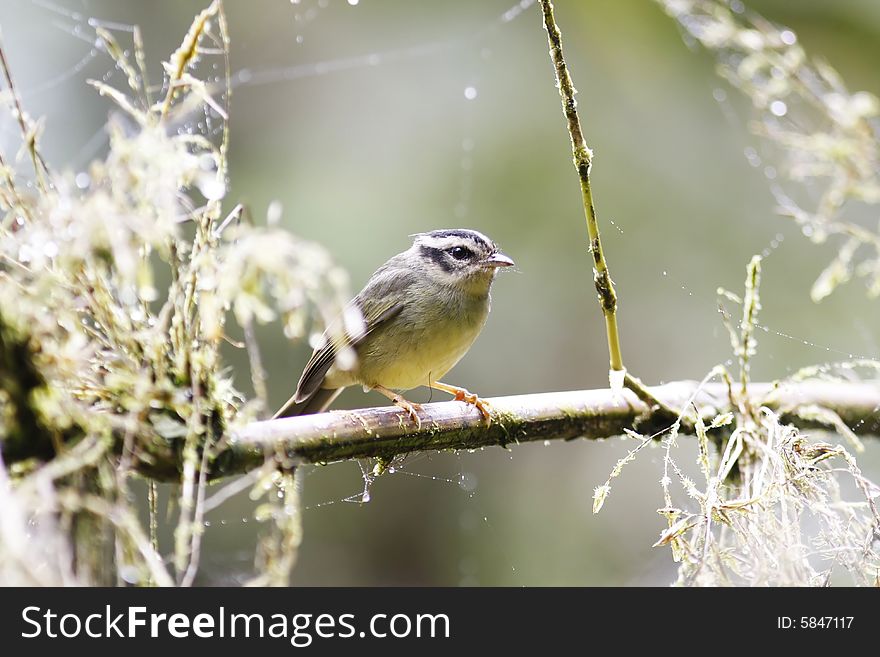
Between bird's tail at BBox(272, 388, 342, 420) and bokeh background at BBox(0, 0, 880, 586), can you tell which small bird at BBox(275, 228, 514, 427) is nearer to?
bird's tail at BBox(272, 388, 342, 420)

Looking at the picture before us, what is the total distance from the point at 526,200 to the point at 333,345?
3.69 metres

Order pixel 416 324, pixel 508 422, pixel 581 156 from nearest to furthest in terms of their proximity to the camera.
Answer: pixel 581 156 → pixel 508 422 → pixel 416 324

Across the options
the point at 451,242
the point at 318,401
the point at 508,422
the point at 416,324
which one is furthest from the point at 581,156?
the point at 318,401

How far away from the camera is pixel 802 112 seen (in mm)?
6039

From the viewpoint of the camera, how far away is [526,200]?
6.88 m

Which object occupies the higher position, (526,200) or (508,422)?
(526,200)

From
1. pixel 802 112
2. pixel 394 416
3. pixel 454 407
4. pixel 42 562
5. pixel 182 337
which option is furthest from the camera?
pixel 802 112

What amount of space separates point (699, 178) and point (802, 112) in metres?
1.20

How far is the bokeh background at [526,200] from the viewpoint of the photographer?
21.8 feet

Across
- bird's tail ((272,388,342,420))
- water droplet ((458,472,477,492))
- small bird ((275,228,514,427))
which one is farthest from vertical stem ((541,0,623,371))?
water droplet ((458,472,477,492))

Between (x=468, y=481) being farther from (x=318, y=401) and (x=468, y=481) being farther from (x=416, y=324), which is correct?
(x=416, y=324)

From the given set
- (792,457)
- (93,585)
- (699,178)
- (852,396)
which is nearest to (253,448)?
(93,585)

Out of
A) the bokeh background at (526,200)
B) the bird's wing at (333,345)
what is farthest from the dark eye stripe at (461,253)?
the bokeh background at (526,200)
